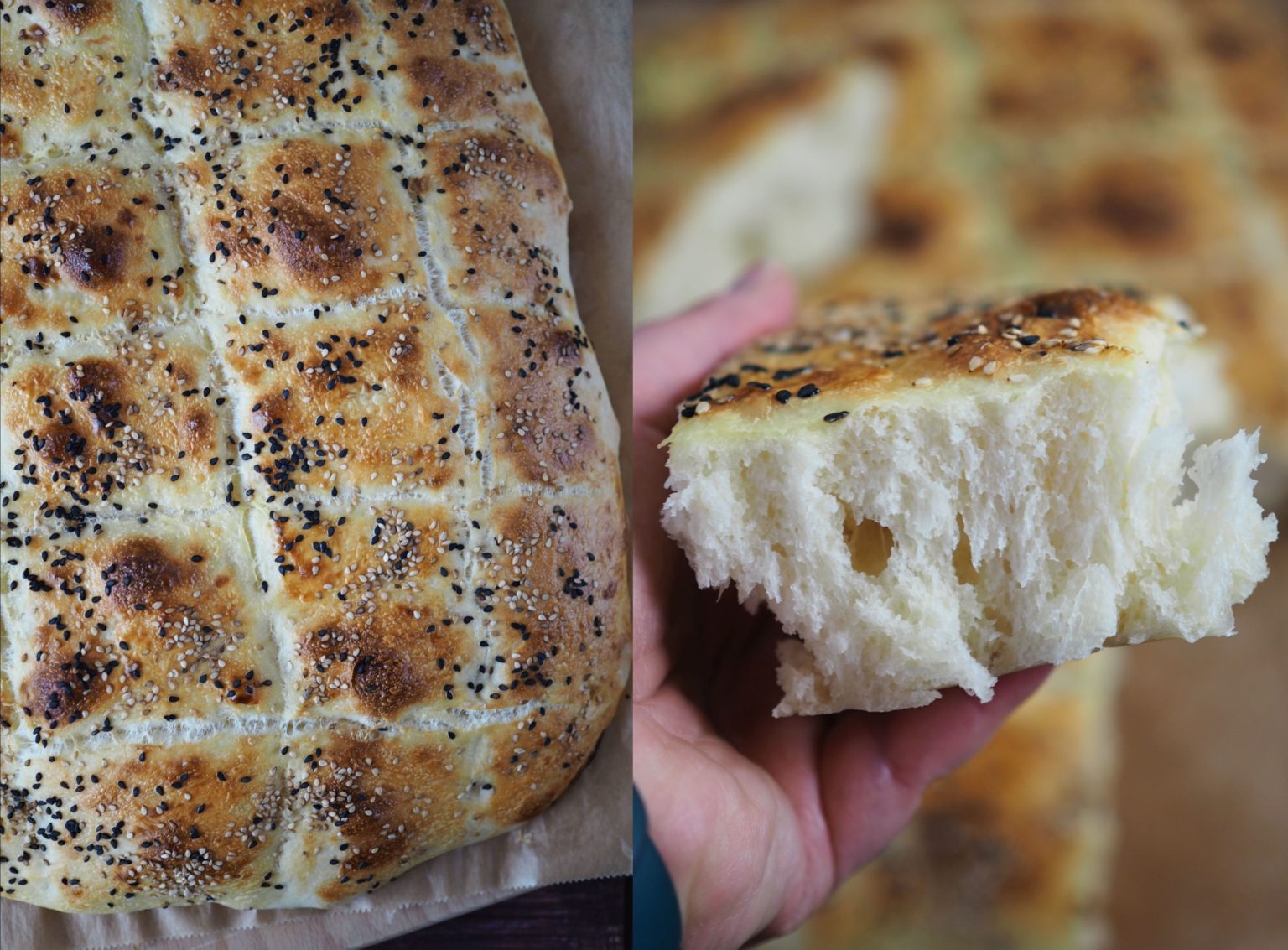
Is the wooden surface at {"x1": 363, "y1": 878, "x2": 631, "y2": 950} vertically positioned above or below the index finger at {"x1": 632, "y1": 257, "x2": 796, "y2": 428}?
below

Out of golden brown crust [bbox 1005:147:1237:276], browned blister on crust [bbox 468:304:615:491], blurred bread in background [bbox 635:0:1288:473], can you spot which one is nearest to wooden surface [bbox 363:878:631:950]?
browned blister on crust [bbox 468:304:615:491]

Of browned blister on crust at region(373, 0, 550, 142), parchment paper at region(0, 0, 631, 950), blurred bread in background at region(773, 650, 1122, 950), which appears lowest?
blurred bread in background at region(773, 650, 1122, 950)

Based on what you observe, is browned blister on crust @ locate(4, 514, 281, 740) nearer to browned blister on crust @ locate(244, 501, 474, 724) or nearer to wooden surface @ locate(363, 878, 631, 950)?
browned blister on crust @ locate(244, 501, 474, 724)

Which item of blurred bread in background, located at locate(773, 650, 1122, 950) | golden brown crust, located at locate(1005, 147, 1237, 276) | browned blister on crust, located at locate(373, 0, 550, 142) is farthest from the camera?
golden brown crust, located at locate(1005, 147, 1237, 276)

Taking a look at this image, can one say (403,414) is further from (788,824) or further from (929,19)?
(929,19)

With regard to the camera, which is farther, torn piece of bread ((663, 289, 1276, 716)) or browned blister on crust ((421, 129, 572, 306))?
browned blister on crust ((421, 129, 572, 306))

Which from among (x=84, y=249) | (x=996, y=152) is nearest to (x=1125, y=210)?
(x=996, y=152)

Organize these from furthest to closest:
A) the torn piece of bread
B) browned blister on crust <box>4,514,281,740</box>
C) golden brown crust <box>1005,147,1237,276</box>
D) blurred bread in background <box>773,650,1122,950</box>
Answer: golden brown crust <box>1005,147,1237,276</box> < blurred bread in background <box>773,650,1122,950</box> < browned blister on crust <box>4,514,281,740</box> < the torn piece of bread

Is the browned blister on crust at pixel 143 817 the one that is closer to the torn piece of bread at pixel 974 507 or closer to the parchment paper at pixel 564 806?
the parchment paper at pixel 564 806

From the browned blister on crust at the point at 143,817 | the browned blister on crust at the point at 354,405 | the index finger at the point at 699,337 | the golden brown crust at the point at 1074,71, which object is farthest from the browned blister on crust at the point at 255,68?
the golden brown crust at the point at 1074,71
